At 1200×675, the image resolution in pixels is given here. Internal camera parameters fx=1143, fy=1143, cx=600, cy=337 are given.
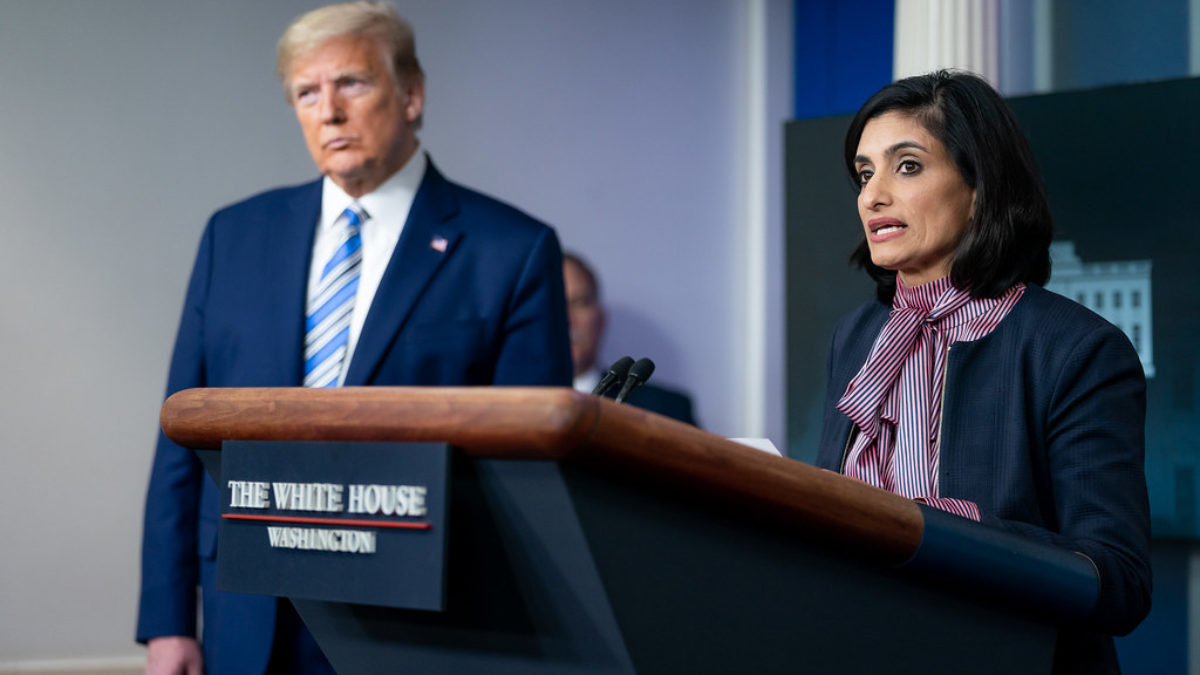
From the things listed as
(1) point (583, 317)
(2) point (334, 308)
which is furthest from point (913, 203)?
(1) point (583, 317)

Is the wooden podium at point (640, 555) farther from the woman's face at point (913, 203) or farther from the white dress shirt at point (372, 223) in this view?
the white dress shirt at point (372, 223)

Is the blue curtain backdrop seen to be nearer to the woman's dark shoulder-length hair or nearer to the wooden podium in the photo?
the woman's dark shoulder-length hair

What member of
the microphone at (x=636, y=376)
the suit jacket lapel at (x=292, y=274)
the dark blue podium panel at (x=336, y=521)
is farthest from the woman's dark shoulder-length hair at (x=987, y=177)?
the suit jacket lapel at (x=292, y=274)

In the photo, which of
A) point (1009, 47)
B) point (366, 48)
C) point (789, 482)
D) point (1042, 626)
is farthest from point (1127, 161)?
point (789, 482)

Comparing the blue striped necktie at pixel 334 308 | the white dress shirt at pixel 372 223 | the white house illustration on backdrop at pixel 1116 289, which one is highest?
the white dress shirt at pixel 372 223

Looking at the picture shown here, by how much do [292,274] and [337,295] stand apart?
9cm

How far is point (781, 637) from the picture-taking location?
0.83 meters

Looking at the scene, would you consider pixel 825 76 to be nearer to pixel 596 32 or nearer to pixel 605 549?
pixel 596 32

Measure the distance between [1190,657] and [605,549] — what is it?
2.30m

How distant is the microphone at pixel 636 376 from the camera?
110cm

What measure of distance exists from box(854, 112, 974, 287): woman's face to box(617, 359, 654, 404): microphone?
425 millimetres

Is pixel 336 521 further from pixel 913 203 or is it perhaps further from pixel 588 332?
pixel 588 332

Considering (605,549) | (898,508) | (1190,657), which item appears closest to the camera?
(605,549)

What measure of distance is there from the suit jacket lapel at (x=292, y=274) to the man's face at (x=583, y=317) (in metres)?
2.16
